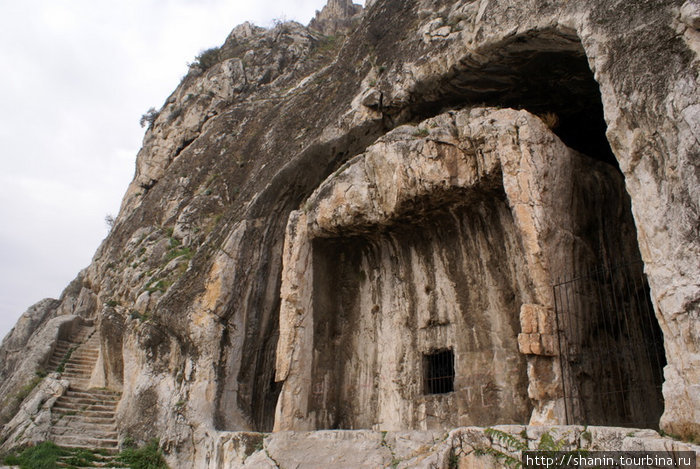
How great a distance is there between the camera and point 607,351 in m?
8.56

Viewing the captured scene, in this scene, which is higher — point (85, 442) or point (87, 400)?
point (87, 400)

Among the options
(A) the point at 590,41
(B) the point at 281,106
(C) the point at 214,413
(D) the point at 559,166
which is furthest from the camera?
(B) the point at 281,106

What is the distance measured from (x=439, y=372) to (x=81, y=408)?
948 cm

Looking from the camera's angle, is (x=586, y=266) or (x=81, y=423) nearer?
(x=586, y=266)

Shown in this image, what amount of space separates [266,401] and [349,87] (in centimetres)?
721

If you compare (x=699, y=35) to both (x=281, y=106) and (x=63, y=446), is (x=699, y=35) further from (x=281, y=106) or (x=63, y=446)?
(x=63, y=446)

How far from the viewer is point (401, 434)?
8.29 m

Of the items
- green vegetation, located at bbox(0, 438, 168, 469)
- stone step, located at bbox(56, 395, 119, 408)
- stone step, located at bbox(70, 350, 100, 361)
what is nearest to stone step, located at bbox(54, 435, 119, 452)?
green vegetation, located at bbox(0, 438, 168, 469)

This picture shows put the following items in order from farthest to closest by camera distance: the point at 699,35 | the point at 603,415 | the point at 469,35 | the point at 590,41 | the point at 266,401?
the point at 266,401, the point at 469,35, the point at 603,415, the point at 590,41, the point at 699,35

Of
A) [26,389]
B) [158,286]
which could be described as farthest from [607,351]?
[26,389]

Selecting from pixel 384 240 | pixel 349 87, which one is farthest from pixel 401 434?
pixel 349 87

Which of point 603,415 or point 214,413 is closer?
point 603,415

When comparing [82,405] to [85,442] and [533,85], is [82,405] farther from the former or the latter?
[533,85]

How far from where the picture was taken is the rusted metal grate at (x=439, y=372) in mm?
10148
